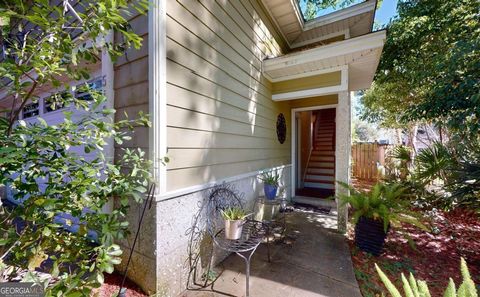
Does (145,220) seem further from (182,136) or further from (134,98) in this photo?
(134,98)

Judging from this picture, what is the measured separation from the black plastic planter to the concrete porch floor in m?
0.25

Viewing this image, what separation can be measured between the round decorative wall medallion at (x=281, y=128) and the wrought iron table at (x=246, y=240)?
8.30 ft

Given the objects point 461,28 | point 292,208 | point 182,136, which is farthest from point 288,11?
point 292,208

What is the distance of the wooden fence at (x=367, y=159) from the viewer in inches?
356

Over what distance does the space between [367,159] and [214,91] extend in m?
8.80

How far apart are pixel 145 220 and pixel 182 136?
2.79 ft

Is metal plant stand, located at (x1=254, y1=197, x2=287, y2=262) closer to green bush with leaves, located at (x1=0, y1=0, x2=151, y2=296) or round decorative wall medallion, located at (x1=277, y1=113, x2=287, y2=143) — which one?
round decorative wall medallion, located at (x1=277, y1=113, x2=287, y2=143)

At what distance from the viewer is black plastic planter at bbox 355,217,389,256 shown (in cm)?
296

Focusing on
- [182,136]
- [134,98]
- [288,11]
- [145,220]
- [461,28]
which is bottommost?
[145,220]

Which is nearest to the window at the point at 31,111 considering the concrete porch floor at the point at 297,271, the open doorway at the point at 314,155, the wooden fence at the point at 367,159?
the concrete porch floor at the point at 297,271

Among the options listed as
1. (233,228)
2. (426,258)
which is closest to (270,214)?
(233,228)

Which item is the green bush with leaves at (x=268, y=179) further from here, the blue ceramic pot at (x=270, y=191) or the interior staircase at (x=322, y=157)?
the interior staircase at (x=322, y=157)

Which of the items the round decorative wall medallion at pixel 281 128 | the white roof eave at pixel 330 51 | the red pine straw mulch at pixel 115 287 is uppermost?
the white roof eave at pixel 330 51

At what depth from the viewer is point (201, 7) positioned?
2455 millimetres
